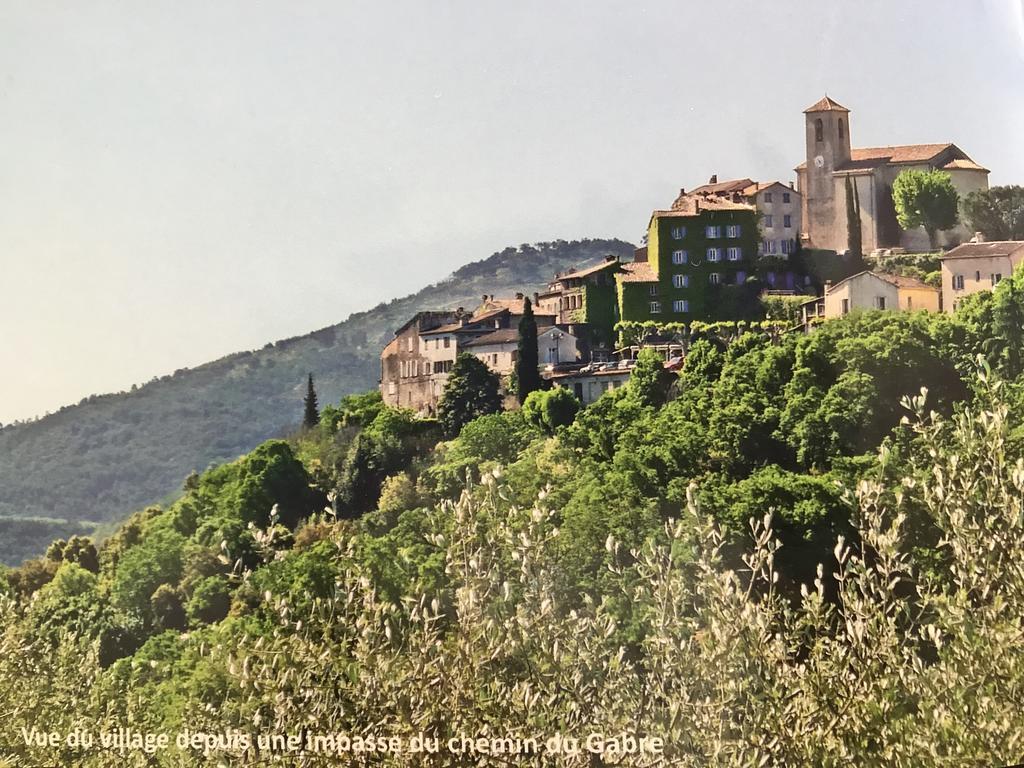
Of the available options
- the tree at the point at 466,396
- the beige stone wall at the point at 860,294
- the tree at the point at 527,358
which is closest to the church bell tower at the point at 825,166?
the beige stone wall at the point at 860,294

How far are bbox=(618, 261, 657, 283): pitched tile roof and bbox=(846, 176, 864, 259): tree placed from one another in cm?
139

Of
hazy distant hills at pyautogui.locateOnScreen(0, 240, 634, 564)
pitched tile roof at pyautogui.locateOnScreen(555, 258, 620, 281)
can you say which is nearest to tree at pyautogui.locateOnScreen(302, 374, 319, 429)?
hazy distant hills at pyautogui.locateOnScreen(0, 240, 634, 564)

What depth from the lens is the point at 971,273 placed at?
390 inches

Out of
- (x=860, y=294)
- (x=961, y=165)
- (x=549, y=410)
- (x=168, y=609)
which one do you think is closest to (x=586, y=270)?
(x=549, y=410)

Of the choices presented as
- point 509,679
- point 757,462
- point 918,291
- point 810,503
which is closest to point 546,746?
point 509,679

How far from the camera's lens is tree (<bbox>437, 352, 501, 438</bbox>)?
9.86m

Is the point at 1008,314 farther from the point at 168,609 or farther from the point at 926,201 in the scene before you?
the point at 168,609

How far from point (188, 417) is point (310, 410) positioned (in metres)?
1.16

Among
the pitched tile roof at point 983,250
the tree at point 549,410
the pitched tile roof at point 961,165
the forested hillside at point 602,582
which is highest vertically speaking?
the pitched tile roof at point 961,165

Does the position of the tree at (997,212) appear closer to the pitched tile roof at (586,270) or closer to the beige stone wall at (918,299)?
the beige stone wall at (918,299)

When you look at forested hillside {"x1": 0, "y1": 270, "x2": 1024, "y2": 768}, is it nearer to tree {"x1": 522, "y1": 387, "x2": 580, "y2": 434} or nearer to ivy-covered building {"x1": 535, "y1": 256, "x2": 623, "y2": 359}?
Result: tree {"x1": 522, "y1": 387, "x2": 580, "y2": 434}

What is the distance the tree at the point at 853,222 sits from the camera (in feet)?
33.9

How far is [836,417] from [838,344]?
0.58 m

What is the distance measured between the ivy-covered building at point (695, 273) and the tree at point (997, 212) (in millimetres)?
1471
